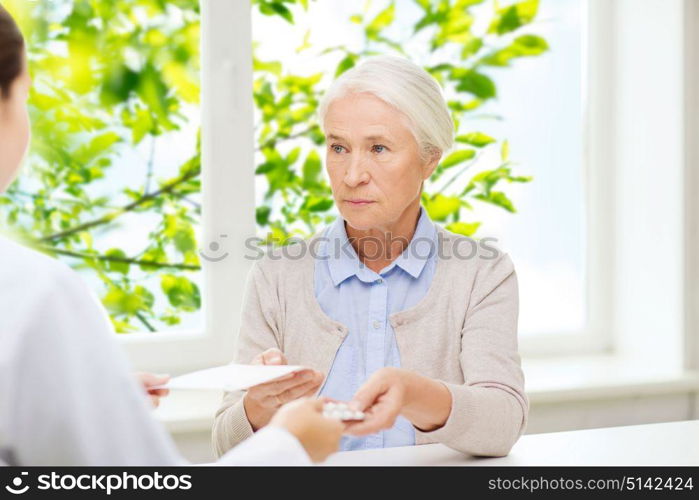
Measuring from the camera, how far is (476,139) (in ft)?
9.00

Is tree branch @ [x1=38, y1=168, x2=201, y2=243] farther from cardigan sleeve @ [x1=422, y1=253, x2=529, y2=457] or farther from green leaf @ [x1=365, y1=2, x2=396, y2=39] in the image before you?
cardigan sleeve @ [x1=422, y1=253, x2=529, y2=457]

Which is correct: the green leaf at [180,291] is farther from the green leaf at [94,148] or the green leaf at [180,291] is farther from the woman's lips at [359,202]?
the woman's lips at [359,202]

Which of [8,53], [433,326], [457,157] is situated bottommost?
[433,326]

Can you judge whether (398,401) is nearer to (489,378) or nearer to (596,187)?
(489,378)

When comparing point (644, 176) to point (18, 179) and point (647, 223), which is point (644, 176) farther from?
point (18, 179)

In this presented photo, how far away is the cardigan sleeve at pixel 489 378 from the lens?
4.53 feet

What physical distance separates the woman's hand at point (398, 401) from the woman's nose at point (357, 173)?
46 cm

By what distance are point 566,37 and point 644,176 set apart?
56cm

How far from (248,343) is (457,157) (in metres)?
1.30

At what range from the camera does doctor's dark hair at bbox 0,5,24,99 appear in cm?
81

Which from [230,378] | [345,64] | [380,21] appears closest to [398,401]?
[230,378]

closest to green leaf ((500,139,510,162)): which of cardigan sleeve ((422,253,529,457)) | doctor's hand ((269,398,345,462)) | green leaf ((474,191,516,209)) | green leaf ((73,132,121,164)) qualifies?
green leaf ((474,191,516,209))

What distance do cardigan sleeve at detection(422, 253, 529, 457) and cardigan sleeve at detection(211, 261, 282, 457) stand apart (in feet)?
1.14

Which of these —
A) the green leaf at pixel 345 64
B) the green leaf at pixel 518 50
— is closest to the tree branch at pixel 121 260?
the green leaf at pixel 345 64
